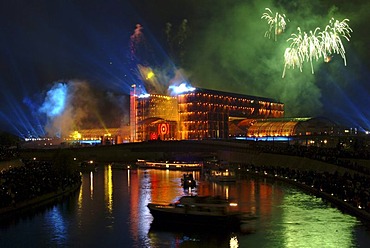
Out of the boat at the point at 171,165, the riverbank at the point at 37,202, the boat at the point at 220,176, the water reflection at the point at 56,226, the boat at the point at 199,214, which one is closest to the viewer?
the water reflection at the point at 56,226

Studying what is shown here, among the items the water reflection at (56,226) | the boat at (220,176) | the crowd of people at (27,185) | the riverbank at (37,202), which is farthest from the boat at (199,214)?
the boat at (220,176)

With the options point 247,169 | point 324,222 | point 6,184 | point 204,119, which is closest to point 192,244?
point 324,222

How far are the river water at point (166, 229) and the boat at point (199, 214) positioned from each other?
4.30 feet

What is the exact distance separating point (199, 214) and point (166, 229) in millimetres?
3301

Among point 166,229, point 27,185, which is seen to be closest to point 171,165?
point 27,185

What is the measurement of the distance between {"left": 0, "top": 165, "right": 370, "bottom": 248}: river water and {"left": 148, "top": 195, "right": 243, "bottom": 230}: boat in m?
1.31

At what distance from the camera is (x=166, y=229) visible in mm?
48812

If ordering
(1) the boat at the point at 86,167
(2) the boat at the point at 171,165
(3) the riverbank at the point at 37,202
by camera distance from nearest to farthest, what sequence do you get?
1. (3) the riverbank at the point at 37,202
2. (1) the boat at the point at 86,167
3. (2) the boat at the point at 171,165

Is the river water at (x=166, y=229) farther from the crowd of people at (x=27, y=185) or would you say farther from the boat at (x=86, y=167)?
the boat at (x=86, y=167)

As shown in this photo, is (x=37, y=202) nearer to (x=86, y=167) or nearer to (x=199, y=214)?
(x=199, y=214)

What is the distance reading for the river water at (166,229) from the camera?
43.4 m

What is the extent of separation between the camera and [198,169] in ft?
396

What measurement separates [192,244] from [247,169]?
67210mm

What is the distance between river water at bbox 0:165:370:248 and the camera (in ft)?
143
